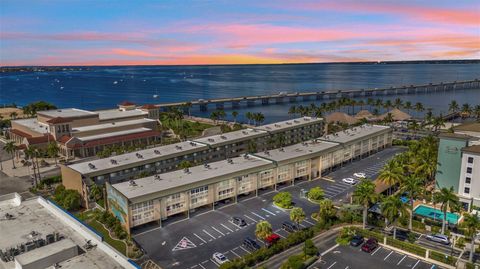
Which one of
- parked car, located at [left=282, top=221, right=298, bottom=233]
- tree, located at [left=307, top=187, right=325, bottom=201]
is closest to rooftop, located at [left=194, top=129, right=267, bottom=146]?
tree, located at [left=307, top=187, right=325, bottom=201]

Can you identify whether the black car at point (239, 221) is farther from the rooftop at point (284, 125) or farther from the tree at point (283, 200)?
the rooftop at point (284, 125)

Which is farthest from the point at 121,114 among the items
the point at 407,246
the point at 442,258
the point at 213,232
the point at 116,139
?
the point at 442,258

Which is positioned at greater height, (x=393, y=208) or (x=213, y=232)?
(x=393, y=208)

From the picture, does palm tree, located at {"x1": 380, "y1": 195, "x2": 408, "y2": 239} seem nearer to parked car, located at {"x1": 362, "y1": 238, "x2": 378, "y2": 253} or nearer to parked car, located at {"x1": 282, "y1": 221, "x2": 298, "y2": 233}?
parked car, located at {"x1": 362, "y1": 238, "x2": 378, "y2": 253}

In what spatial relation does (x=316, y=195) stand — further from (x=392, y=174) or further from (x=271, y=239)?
(x=271, y=239)

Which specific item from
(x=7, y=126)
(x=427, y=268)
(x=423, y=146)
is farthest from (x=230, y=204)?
(x=7, y=126)

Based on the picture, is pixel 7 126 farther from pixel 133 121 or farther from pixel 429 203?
pixel 429 203
